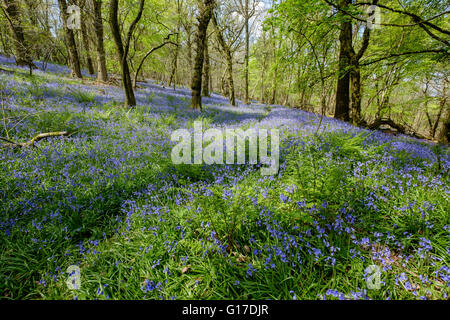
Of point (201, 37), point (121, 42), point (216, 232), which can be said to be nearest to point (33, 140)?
point (216, 232)

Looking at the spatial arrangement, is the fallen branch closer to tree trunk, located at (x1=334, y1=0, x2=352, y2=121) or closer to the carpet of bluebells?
the carpet of bluebells

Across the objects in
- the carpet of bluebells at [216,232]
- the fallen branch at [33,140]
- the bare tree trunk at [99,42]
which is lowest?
the carpet of bluebells at [216,232]

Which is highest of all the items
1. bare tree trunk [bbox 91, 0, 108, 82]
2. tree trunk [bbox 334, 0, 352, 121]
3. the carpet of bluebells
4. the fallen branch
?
bare tree trunk [bbox 91, 0, 108, 82]

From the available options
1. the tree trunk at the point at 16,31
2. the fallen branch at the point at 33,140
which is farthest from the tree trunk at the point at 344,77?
the tree trunk at the point at 16,31

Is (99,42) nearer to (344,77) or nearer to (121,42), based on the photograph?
(121,42)

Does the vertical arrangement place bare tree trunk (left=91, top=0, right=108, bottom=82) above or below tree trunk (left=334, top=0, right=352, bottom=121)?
above

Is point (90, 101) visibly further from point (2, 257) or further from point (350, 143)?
point (350, 143)

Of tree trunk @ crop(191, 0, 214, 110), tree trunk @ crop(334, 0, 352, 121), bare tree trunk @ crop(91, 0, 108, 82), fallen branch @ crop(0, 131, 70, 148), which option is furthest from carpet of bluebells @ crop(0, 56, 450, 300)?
bare tree trunk @ crop(91, 0, 108, 82)

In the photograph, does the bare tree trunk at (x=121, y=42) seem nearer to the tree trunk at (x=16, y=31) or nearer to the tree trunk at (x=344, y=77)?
the tree trunk at (x=16, y=31)

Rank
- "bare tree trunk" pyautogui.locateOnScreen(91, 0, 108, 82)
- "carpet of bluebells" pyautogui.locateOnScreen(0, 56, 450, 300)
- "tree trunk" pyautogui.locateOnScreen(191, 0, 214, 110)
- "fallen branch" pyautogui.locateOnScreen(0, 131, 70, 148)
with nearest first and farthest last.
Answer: "carpet of bluebells" pyautogui.locateOnScreen(0, 56, 450, 300) → "fallen branch" pyautogui.locateOnScreen(0, 131, 70, 148) → "tree trunk" pyautogui.locateOnScreen(191, 0, 214, 110) → "bare tree trunk" pyautogui.locateOnScreen(91, 0, 108, 82)

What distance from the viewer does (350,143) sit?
4.24 metres
